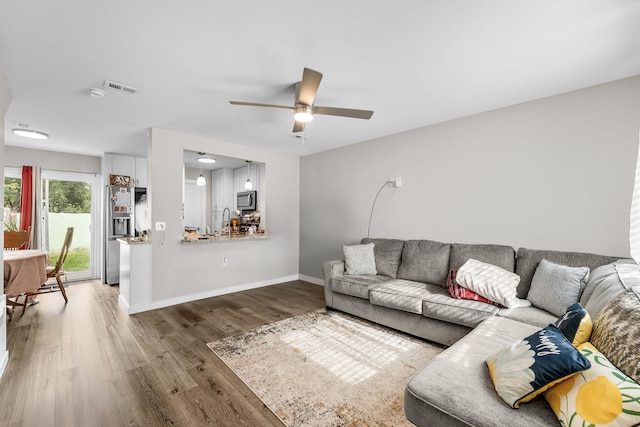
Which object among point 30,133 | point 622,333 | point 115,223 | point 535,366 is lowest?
point 535,366

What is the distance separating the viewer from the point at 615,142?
2.46 metres

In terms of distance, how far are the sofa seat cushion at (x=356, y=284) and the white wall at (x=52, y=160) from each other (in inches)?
211

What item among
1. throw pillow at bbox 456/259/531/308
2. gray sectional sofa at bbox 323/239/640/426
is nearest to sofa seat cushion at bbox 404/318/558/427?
gray sectional sofa at bbox 323/239/640/426

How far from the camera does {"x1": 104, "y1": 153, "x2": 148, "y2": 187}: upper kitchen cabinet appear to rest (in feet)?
17.2

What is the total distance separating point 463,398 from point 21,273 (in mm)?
4606

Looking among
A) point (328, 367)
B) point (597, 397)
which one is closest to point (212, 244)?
point (328, 367)

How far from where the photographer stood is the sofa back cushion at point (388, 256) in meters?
3.69

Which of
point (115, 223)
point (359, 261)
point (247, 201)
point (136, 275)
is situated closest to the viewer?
point (136, 275)

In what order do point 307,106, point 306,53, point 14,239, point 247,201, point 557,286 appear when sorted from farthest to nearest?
point 247,201, point 14,239, point 307,106, point 557,286, point 306,53

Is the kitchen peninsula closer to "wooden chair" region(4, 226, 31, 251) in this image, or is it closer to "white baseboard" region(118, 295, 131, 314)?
"white baseboard" region(118, 295, 131, 314)

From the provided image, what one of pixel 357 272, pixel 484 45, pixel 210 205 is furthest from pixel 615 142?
pixel 210 205

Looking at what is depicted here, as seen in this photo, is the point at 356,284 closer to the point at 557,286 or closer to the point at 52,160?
the point at 557,286

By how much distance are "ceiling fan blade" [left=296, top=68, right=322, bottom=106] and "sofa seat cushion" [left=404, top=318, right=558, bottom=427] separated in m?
2.02

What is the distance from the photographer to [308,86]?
2168mm
